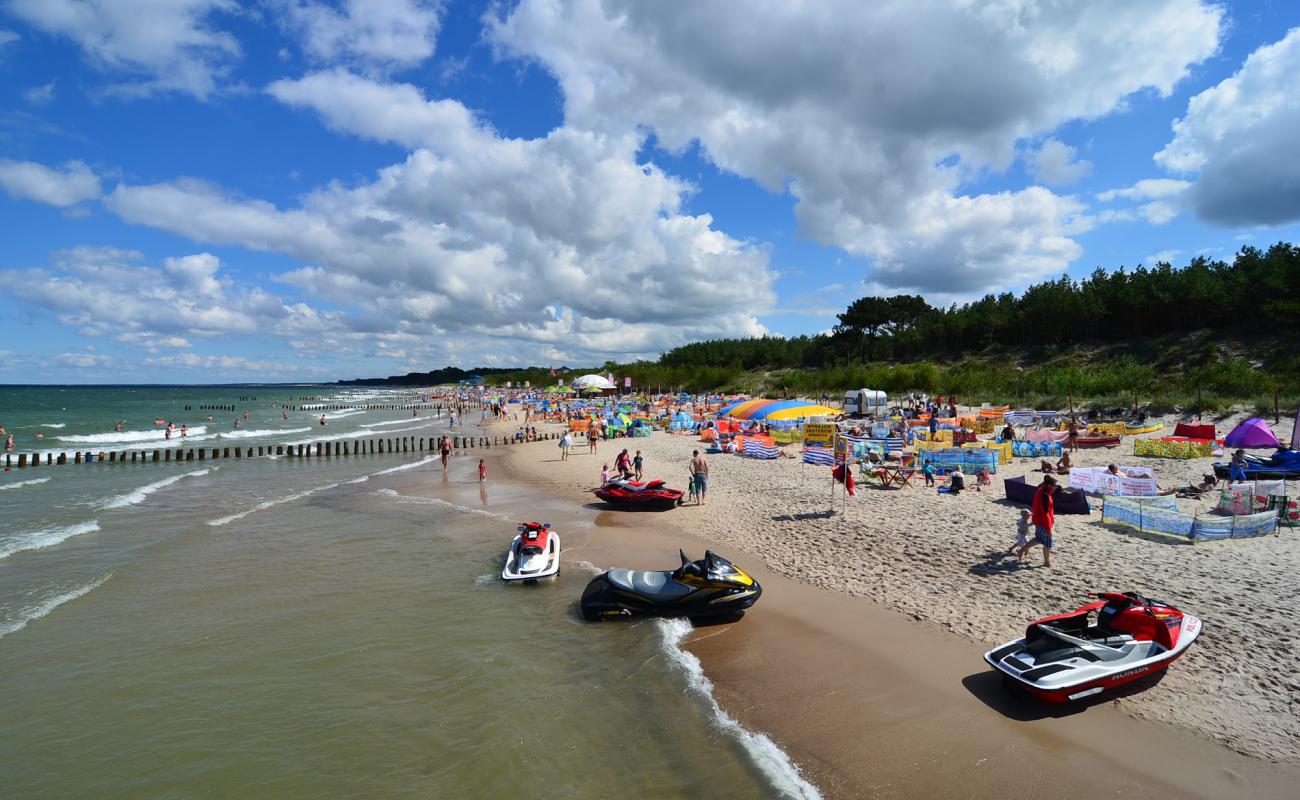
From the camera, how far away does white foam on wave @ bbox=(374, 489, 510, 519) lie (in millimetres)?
18188

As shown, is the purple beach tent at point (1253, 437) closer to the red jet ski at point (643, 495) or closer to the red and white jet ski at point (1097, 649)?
the red and white jet ski at point (1097, 649)

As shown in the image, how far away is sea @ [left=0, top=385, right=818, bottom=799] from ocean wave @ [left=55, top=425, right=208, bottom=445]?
33.9m

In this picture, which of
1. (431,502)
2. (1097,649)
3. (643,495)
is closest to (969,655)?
(1097,649)

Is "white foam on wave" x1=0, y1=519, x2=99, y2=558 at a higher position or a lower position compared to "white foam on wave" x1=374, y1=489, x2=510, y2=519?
higher

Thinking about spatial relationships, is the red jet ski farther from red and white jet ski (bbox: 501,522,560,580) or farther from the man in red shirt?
the man in red shirt

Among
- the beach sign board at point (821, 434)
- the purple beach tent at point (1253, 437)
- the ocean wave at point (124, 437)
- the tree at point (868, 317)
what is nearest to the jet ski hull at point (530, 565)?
the beach sign board at point (821, 434)

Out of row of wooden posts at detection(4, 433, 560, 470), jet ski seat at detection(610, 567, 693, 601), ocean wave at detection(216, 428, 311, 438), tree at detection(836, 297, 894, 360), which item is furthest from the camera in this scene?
tree at detection(836, 297, 894, 360)

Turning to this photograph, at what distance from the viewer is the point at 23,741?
7.09 m

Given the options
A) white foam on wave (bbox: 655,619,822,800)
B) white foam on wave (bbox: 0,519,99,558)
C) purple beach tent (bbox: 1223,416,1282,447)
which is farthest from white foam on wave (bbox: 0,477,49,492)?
purple beach tent (bbox: 1223,416,1282,447)

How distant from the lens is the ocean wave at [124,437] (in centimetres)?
4309

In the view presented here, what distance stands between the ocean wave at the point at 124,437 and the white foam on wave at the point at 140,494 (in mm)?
20607

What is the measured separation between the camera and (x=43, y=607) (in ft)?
36.0

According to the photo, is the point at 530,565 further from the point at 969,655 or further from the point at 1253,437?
the point at 1253,437

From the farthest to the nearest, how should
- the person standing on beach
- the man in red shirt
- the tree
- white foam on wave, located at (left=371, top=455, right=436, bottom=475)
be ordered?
the tree → white foam on wave, located at (left=371, top=455, right=436, bottom=475) → the person standing on beach → the man in red shirt
